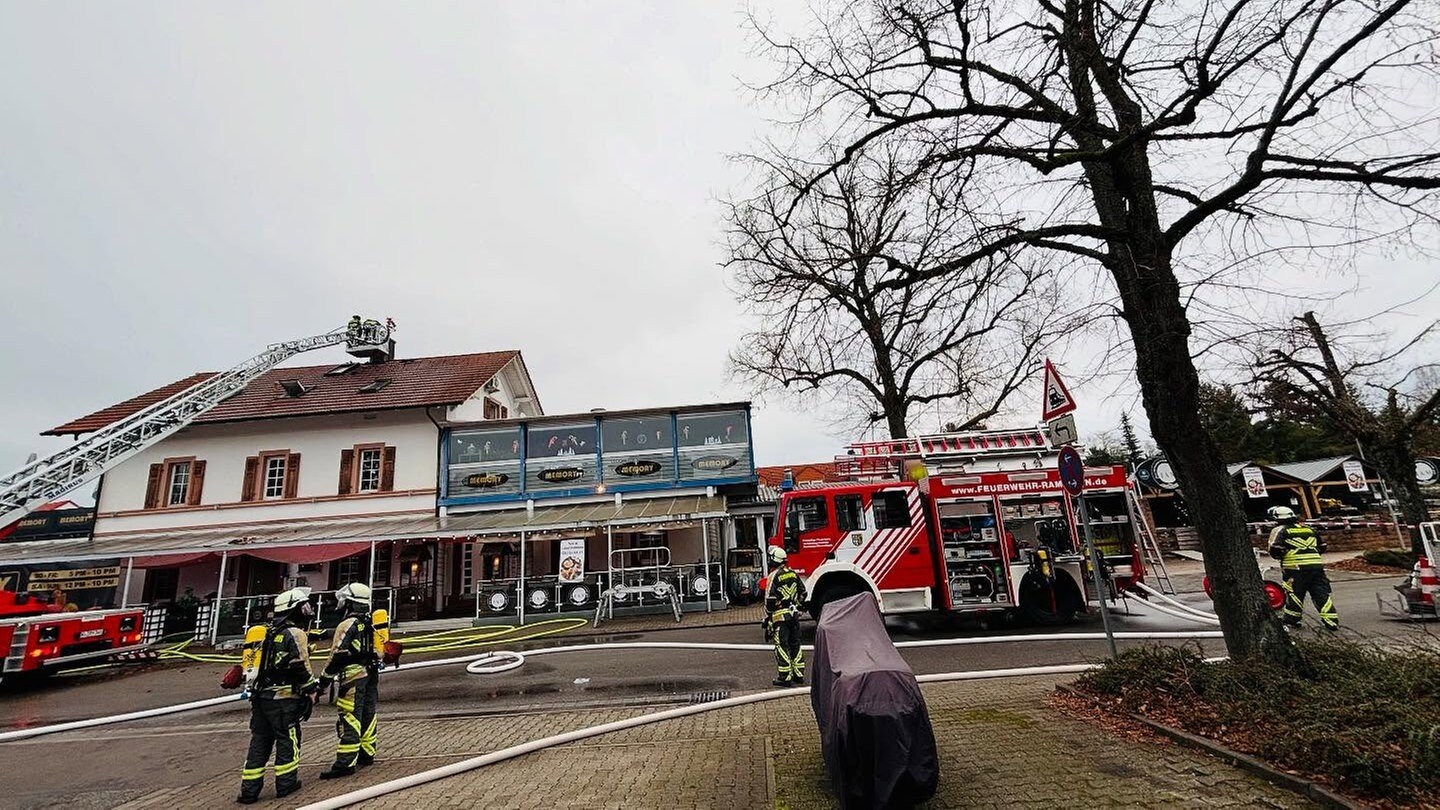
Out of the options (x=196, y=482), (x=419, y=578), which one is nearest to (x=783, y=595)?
(x=419, y=578)

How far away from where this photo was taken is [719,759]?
4875mm

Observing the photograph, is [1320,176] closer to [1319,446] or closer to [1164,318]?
[1164,318]

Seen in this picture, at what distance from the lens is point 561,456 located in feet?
66.1

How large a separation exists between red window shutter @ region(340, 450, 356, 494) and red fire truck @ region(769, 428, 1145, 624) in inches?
647

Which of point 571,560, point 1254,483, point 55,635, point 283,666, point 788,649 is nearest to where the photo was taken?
point 283,666

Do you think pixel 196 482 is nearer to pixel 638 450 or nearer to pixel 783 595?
pixel 638 450

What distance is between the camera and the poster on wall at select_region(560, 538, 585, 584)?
16031 millimetres

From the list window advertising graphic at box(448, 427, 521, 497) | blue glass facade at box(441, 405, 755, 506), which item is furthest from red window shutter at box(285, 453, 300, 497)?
window advertising graphic at box(448, 427, 521, 497)

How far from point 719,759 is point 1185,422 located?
199 inches

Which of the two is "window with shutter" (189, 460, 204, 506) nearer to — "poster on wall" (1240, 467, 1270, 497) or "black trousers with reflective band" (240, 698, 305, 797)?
"black trousers with reflective band" (240, 698, 305, 797)

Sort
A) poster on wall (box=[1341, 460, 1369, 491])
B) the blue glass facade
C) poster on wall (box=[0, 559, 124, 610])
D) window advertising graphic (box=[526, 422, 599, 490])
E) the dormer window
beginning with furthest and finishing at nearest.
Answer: the dormer window → poster on wall (box=[1341, 460, 1369, 491]) → window advertising graphic (box=[526, 422, 599, 490]) → the blue glass facade → poster on wall (box=[0, 559, 124, 610])

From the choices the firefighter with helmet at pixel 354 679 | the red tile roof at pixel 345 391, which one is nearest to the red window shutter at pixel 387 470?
the red tile roof at pixel 345 391

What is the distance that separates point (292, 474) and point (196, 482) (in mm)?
3272

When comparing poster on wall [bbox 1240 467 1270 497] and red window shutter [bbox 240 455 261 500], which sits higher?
red window shutter [bbox 240 455 261 500]
